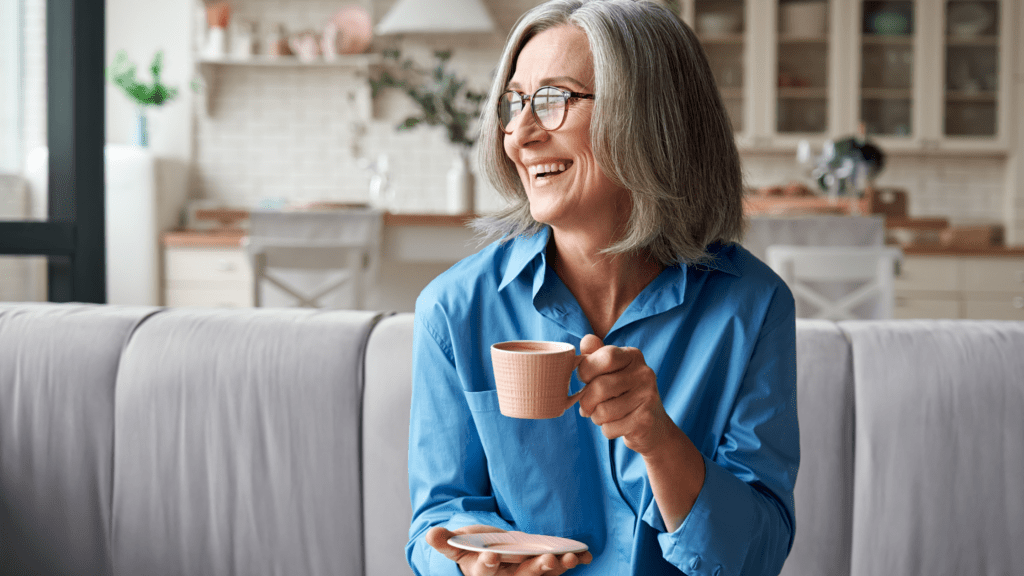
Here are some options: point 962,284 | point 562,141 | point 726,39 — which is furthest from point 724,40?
point 562,141

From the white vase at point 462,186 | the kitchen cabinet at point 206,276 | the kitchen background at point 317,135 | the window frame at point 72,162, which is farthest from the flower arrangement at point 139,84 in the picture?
the window frame at point 72,162

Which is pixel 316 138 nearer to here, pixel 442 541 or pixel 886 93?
pixel 886 93

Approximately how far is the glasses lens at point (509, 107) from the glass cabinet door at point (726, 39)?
433cm

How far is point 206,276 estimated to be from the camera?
464 cm

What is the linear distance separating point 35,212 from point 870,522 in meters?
1.69

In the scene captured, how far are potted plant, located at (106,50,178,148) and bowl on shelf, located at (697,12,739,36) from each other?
3.15 meters

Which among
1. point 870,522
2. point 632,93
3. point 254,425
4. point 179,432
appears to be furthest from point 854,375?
point 179,432

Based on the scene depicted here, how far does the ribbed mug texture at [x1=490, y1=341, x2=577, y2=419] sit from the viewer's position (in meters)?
0.66

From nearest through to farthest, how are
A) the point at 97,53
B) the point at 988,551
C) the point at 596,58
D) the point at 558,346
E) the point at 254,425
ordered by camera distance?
the point at 558,346 < the point at 596,58 < the point at 988,551 < the point at 254,425 < the point at 97,53

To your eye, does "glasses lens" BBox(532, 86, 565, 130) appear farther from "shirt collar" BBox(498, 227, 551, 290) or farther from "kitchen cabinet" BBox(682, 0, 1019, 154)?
"kitchen cabinet" BBox(682, 0, 1019, 154)

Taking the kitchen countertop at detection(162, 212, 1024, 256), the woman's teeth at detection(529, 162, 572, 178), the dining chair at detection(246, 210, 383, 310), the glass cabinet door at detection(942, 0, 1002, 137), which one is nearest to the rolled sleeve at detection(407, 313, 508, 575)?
the woman's teeth at detection(529, 162, 572, 178)

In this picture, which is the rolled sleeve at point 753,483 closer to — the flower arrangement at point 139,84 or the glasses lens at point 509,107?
the glasses lens at point 509,107

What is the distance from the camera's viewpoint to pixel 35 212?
1.75 metres

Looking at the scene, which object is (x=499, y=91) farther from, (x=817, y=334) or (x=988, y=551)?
(x=988, y=551)
